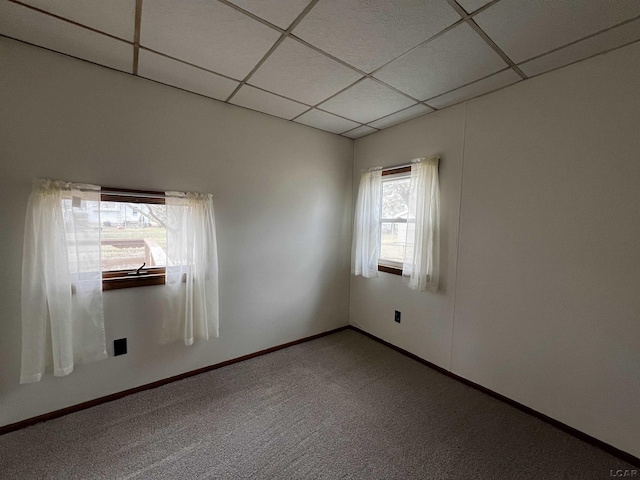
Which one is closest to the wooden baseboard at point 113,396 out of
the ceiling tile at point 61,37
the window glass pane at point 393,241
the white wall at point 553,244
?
the window glass pane at point 393,241

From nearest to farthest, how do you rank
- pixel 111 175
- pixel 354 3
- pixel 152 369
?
pixel 354 3
pixel 111 175
pixel 152 369

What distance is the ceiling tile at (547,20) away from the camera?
4.25 ft

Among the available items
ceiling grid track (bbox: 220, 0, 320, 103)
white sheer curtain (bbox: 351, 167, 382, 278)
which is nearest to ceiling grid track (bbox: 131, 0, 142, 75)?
ceiling grid track (bbox: 220, 0, 320, 103)

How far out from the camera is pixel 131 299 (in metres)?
2.11

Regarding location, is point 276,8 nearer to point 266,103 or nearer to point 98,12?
point 98,12

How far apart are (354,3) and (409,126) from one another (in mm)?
1651

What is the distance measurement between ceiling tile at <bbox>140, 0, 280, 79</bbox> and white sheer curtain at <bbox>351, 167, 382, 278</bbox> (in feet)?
5.65

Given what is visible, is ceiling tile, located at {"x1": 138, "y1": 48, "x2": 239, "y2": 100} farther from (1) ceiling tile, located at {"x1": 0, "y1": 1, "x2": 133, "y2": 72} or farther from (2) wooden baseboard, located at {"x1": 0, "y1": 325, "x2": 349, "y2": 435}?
(2) wooden baseboard, located at {"x1": 0, "y1": 325, "x2": 349, "y2": 435}

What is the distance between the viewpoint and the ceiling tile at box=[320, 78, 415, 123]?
217 centimetres

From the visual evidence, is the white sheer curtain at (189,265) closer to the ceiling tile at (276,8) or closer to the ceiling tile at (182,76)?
A: the ceiling tile at (182,76)

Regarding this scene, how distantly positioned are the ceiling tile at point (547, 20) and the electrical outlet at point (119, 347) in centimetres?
312

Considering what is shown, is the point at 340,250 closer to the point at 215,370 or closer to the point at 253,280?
the point at 253,280

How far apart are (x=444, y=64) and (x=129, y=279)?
109 inches

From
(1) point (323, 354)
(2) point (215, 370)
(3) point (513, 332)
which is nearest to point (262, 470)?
(2) point (215, 370)
